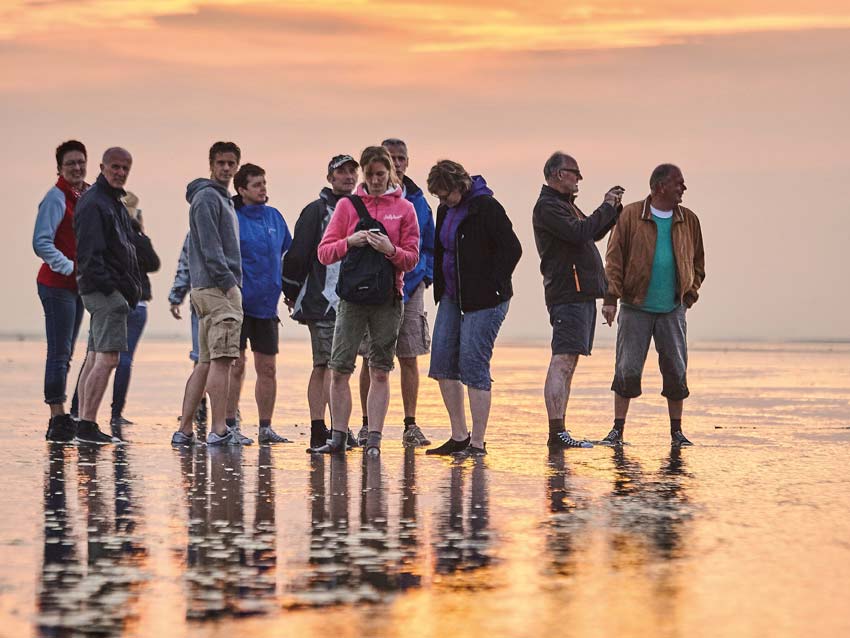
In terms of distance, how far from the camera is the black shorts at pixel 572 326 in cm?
1095

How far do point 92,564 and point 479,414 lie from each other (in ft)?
15.6

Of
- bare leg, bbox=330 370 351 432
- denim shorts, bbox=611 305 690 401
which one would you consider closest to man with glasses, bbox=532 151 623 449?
denim shorts, bbox=611 305 690 401

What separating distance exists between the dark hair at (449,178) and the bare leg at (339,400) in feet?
4.74

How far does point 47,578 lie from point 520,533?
213 centimetres

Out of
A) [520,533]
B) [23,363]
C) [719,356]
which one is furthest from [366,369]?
[719,356]

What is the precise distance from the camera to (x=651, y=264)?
37.0 ft

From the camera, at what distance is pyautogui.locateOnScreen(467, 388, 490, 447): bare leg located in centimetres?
1020

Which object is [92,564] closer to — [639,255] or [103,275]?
[103,275]

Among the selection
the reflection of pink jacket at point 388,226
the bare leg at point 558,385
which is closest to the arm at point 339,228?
the reflection of pink jacket at point 388,226

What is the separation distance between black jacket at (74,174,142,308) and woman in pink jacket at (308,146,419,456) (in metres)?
1.71

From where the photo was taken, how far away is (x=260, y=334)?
37.1ft

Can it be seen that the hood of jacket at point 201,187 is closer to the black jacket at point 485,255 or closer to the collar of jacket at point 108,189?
the collar of jacket at point 108,189

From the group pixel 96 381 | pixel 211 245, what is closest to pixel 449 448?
pixel 211 245

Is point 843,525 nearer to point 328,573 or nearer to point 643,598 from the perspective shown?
point 643,598
